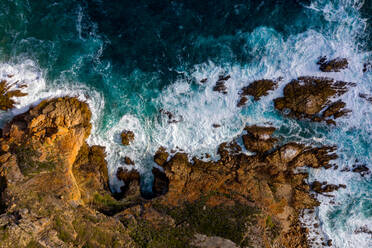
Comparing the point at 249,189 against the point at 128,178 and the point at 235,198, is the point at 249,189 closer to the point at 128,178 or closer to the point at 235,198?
the point at 235,198

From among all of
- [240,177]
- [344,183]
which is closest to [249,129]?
[240,177]

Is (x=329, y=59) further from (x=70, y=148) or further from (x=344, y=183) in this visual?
(x=70, y=148)

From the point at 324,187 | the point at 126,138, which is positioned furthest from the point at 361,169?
the point at 126,138

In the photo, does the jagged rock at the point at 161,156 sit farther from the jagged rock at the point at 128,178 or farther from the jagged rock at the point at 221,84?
the jagged rock at the point at 221,84

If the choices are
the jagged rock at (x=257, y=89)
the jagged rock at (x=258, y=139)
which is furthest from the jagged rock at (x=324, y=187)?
the jagged rock at (x=257, y=89)

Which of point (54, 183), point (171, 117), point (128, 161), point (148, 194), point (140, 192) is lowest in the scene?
point (148, 194)

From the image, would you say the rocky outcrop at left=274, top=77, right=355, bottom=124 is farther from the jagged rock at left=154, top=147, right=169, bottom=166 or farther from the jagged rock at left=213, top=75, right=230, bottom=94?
the jagged rock at left=154, top=147, right=169, bottom=166
